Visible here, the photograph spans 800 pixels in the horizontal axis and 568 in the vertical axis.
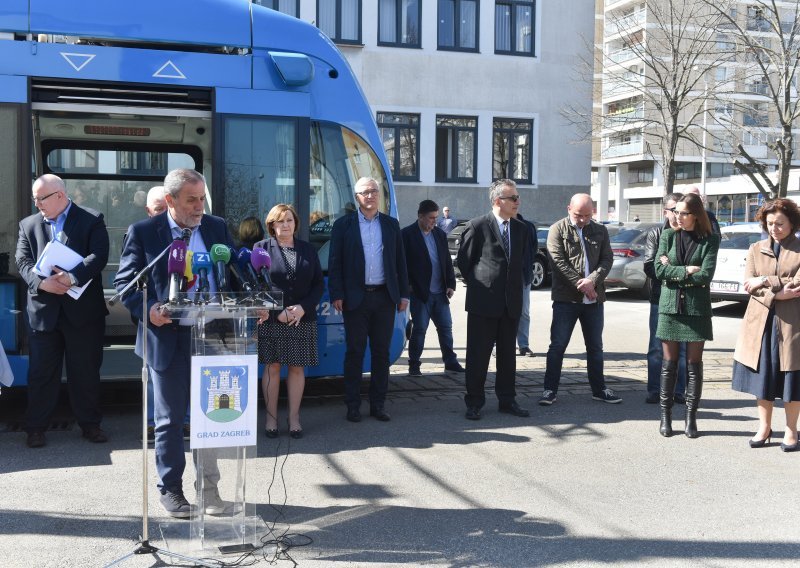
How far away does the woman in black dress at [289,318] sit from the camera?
680 cm

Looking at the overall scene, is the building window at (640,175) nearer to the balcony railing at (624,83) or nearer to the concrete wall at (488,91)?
the balcony railing at (624,83)

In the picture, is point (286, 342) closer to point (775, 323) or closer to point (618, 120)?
point (775, 323)

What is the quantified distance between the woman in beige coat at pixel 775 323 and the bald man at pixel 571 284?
5.25ft

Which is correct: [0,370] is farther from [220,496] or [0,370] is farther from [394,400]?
[394,400]

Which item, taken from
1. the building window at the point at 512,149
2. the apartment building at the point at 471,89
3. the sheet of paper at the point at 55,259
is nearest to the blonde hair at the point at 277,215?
the sheet of paper at the point at 55,259

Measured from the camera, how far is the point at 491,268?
7441mm

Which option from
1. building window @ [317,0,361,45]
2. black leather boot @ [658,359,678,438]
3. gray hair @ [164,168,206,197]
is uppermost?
building window @ [317,0,361,45]

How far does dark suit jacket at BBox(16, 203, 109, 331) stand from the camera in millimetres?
6395

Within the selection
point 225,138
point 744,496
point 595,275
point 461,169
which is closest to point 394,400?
point 595,275

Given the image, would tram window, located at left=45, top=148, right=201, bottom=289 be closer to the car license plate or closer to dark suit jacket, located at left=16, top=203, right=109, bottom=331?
Result: dark suit jacket, located at left=16, top=203, right=109, bottom=331

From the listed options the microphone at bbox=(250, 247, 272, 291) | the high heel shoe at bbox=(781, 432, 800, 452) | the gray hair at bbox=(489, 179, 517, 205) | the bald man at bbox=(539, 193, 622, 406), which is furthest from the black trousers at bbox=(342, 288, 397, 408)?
the high heel shoe at bbox=(781, 432, 800, 452)

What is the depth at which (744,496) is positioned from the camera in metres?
5.38

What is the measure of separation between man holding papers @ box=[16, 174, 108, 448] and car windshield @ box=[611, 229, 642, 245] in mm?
12603

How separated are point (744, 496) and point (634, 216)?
64428 millimetres
